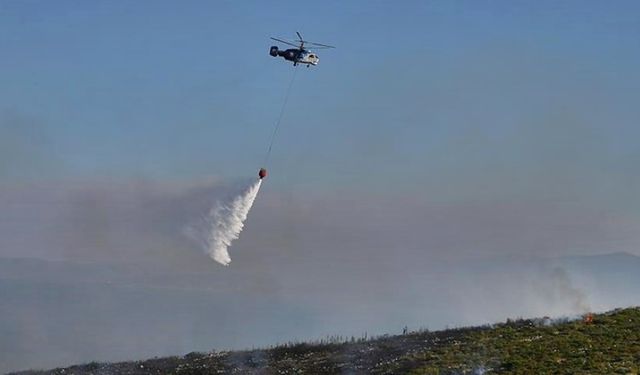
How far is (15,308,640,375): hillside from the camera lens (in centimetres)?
4778

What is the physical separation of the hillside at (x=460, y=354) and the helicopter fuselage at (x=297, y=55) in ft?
65.2

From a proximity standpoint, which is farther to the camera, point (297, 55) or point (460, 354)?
point (297, 55)

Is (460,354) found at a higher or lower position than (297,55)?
lower

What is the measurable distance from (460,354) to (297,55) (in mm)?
26002

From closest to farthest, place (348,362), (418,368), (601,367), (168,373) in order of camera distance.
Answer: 1. (601,367)
2. (418,368)
3. (348,362)
4. (168,373)

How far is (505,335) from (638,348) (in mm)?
8249

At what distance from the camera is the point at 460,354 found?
51.1m

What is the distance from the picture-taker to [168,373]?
5703 cm

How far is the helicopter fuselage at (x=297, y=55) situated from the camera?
67500mm

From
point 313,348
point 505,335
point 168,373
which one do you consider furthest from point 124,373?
point 505,335

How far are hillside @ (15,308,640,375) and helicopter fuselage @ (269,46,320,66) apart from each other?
1986cm

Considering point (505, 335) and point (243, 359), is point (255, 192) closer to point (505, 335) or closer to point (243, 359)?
point (243, 359)

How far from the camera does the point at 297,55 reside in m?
67.5

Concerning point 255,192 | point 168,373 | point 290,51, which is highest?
point 290,51
